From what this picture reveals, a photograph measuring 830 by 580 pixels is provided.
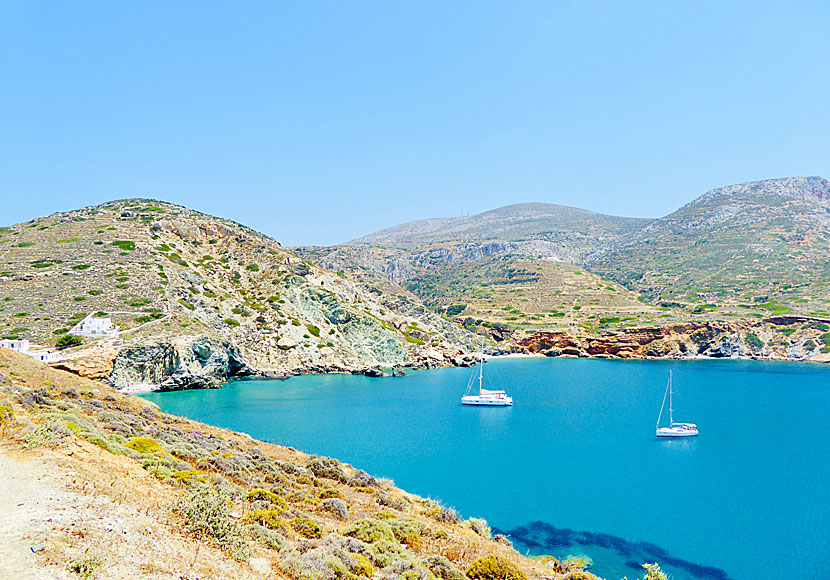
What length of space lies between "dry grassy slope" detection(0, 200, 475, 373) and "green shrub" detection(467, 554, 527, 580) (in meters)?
54.0

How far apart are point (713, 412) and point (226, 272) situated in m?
80.3

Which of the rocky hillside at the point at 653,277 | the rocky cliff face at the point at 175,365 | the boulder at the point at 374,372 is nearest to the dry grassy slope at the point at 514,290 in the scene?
the rocky hillside at the point at 653,277

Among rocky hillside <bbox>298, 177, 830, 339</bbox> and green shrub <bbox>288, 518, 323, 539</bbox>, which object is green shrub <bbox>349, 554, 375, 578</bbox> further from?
rocky hillside <bbox>298, 177, 830, 339</bbox>

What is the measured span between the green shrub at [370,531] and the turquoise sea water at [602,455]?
1201cm

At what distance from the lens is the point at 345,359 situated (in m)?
77.4

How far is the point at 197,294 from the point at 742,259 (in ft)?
518

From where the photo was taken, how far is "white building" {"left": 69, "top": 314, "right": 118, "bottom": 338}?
170 feet

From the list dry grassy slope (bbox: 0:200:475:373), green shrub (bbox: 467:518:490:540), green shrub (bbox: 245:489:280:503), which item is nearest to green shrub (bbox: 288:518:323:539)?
Result: green shrub (bbox: 245:489:280:503)

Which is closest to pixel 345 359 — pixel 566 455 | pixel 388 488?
pixel 566 455

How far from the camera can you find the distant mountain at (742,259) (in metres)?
120

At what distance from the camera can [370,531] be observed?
38.3 feet

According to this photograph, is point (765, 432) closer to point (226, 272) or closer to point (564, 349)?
point (564, 349)

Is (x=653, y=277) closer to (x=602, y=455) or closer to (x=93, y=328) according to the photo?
(x=602, y=455)

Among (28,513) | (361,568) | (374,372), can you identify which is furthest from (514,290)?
(28,513)
